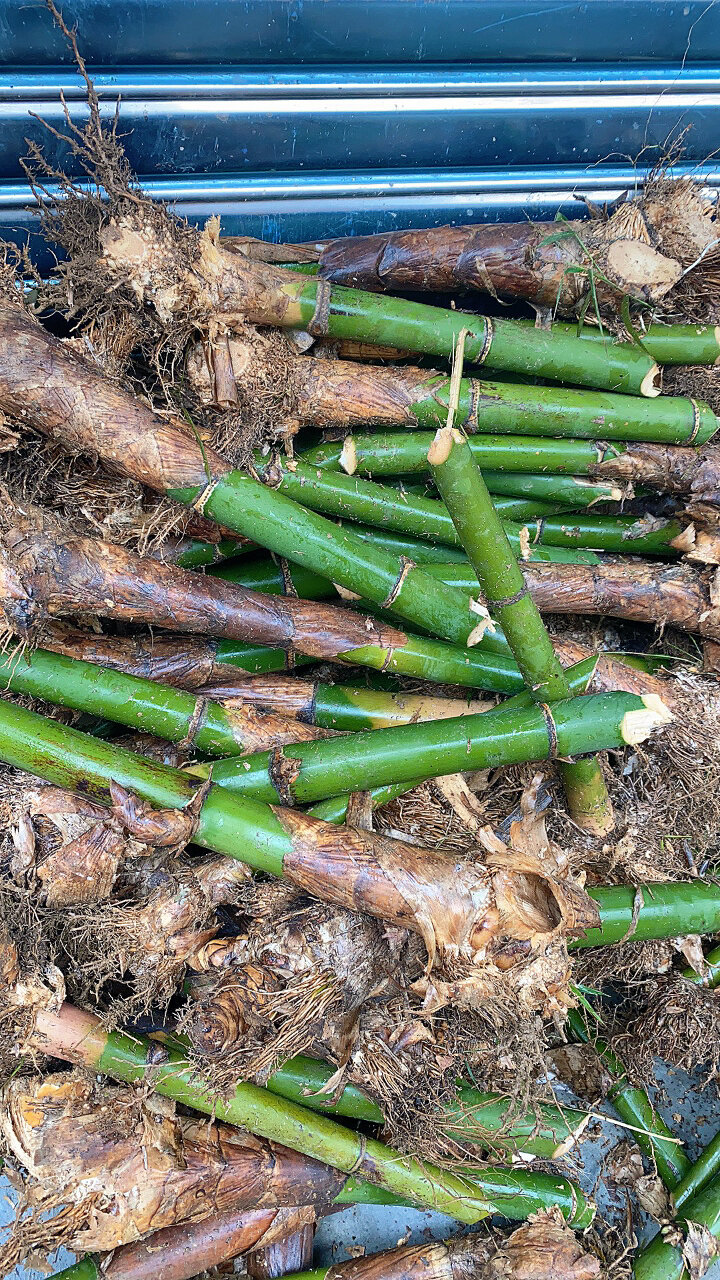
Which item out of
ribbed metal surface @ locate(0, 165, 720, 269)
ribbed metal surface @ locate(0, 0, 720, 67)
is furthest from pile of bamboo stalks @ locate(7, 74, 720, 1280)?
ribbed metal surface @ locate(0, 0, 720, 67)

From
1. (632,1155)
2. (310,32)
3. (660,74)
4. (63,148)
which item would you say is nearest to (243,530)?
(63,148)

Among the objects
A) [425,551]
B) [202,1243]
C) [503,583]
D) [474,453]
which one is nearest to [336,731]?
[425,551]

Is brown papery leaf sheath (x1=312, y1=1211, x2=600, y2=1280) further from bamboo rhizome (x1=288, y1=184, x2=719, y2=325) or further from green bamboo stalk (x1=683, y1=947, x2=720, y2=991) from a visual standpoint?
bamboo rhizome (x1=288, y1=184, x2=719, y2=325)

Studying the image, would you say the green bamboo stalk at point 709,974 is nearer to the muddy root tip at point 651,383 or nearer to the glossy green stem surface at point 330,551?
the glossy green stem surface at point 330,551

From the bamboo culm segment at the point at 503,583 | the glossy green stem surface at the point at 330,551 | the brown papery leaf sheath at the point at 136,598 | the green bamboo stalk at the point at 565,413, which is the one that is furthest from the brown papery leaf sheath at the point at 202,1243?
the green bamboo stalk at the point at 565,413

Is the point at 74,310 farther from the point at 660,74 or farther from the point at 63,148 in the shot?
the point at 660,74

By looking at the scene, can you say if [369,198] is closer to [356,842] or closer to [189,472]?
[189,472]
